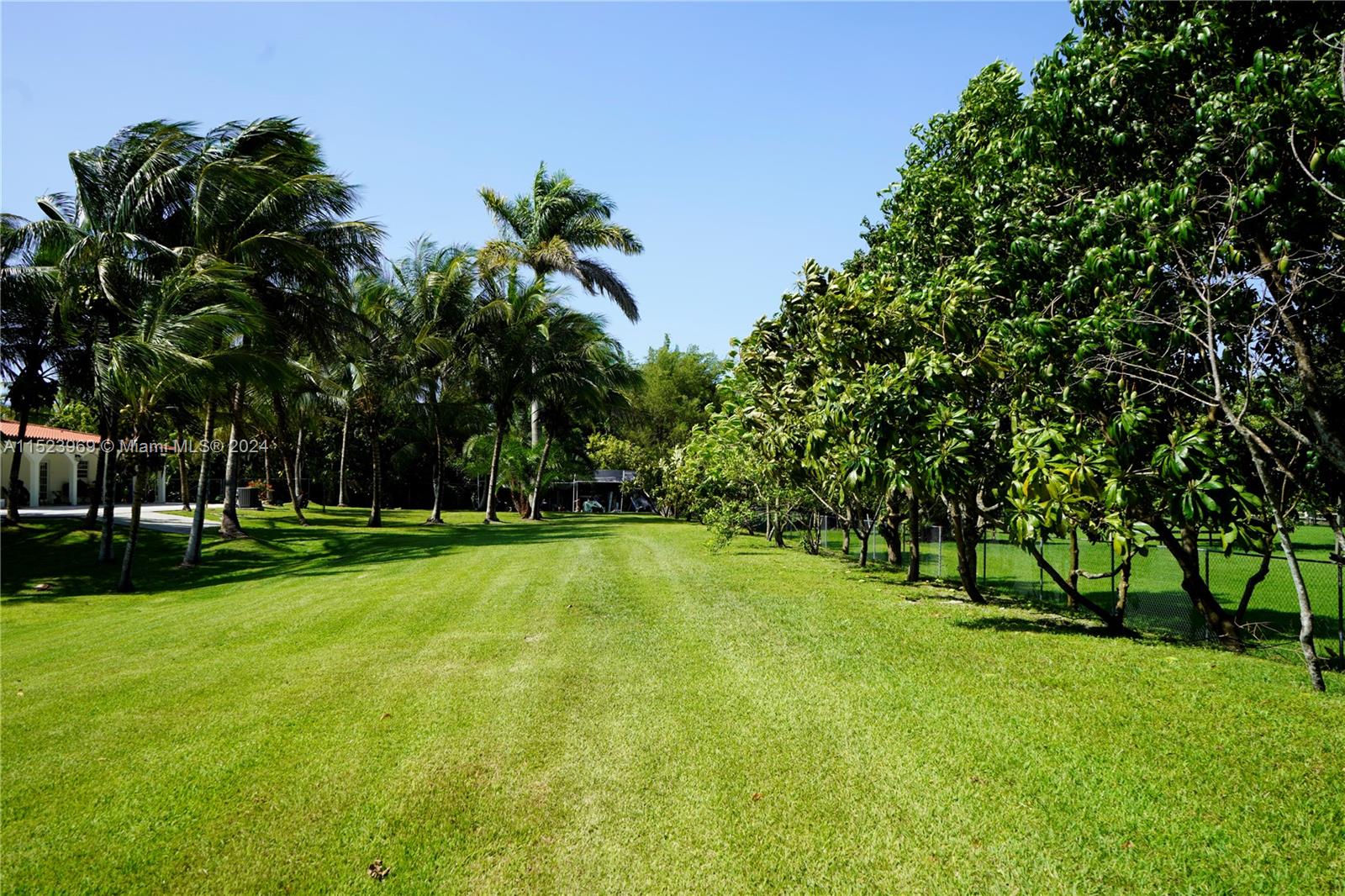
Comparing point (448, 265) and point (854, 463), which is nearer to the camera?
point (854, 463)

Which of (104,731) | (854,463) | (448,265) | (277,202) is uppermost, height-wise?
(448,265)

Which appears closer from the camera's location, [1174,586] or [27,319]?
[1174,586]

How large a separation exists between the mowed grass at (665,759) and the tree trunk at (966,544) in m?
1.50

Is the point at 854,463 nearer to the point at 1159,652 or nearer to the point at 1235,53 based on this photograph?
the point at 1159,652

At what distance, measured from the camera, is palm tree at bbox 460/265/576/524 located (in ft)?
91.2

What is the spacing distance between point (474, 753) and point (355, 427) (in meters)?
35.6

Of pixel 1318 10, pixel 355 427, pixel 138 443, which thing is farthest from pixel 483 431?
pixel 1318 10

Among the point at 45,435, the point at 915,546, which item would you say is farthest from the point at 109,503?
the point at 45,435

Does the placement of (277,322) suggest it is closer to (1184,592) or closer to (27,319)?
(27,319)

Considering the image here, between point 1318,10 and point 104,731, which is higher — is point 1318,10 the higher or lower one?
the higher one

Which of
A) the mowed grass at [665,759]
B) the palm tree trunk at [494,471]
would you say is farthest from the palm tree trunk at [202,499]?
the palm tree trunk at [494,471]

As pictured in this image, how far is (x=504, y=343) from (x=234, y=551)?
1254 centimetres

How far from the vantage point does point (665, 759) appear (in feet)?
16.3

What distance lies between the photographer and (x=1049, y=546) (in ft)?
68.8
